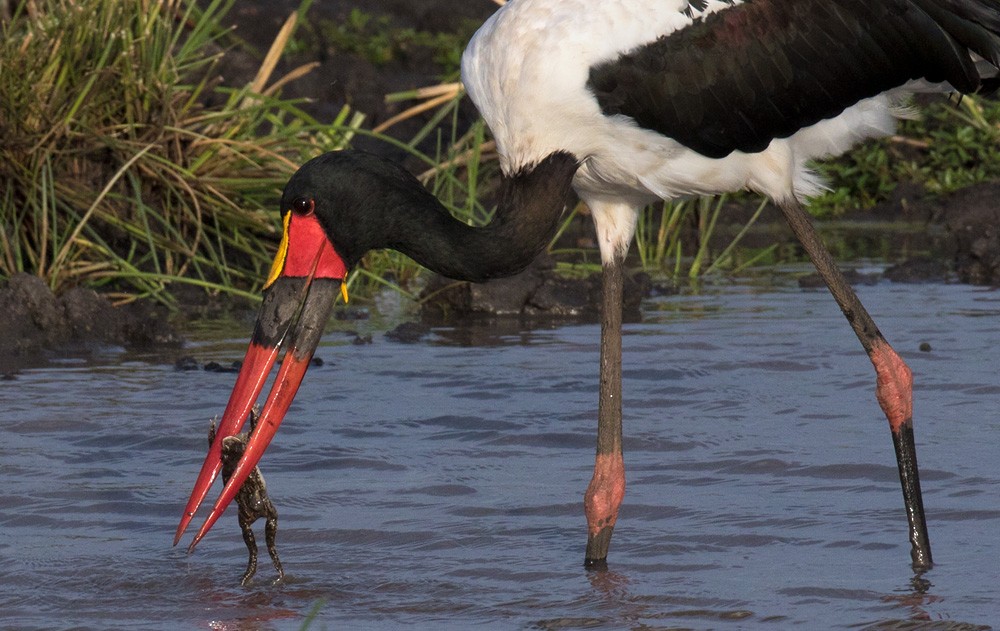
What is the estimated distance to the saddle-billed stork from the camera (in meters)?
4.59

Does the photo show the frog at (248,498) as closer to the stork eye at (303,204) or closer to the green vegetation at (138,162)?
the stork eye at (303,204)

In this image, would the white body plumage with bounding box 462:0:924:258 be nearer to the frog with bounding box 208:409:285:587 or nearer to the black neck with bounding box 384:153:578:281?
the black neck with bounding box 384:153:578:281

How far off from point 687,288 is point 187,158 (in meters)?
2.59

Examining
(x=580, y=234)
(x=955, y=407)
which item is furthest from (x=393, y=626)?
(x=580, y=234)

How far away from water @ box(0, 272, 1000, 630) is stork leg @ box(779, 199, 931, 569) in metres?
0.17

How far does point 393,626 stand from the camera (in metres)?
4.24

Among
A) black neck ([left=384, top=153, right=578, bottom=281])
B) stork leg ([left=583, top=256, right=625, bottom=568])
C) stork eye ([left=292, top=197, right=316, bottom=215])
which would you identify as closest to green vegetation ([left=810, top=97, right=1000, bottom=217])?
stork leg ([left=583, top=256, right=625, bottom=568])

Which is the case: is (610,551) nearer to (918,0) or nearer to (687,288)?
(918,0)

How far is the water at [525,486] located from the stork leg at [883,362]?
6.8 inches

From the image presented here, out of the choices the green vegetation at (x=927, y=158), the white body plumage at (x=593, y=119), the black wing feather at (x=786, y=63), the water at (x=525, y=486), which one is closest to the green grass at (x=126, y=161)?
the water at (x=525, y=486)

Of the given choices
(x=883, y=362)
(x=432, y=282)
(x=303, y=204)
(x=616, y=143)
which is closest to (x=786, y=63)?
(x=616, y=143)

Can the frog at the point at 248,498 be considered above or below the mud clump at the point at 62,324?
below

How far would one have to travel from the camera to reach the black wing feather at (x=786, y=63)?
15.9ft

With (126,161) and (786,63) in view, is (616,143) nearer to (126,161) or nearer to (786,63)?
(786,63)
